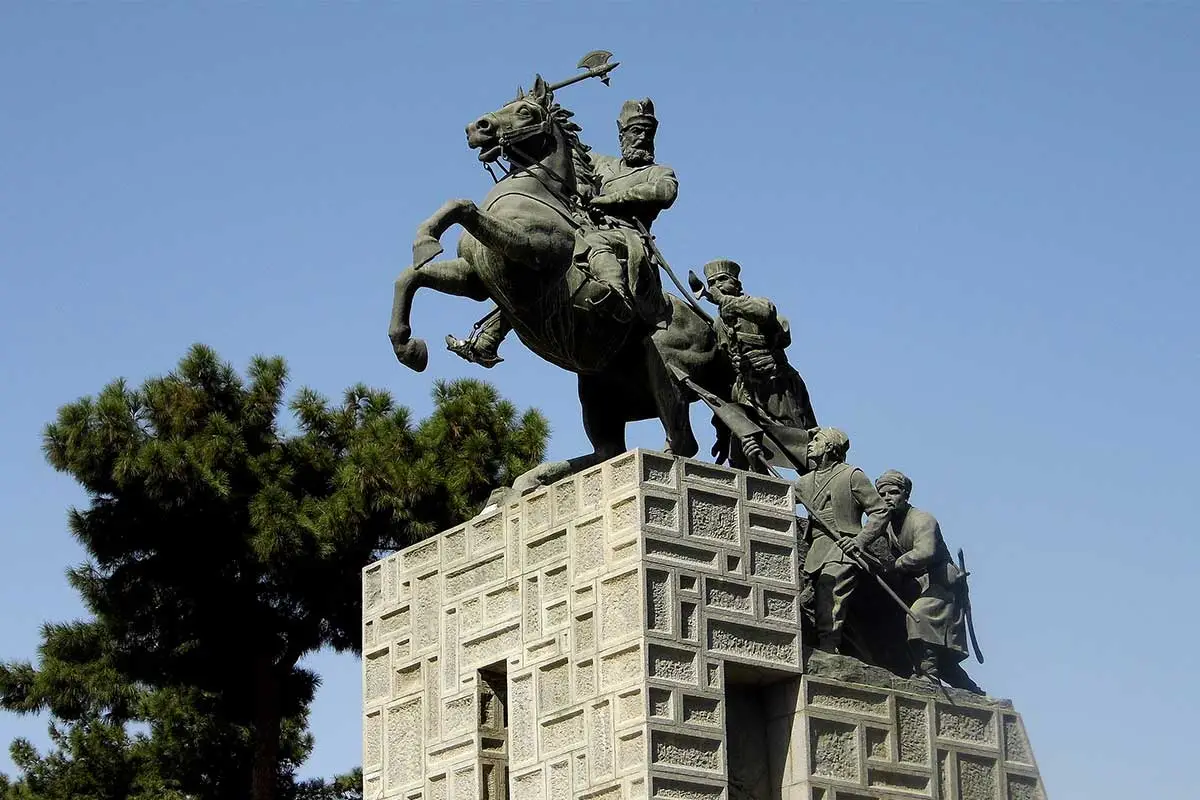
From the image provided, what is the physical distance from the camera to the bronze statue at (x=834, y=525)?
1398 cm

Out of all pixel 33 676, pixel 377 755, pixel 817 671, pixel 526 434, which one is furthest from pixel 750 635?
pixel 33 676

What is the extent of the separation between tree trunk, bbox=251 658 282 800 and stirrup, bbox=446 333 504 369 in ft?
30.4

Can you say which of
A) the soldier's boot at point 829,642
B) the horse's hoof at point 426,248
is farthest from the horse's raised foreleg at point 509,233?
the soldier's boot at point 829,642

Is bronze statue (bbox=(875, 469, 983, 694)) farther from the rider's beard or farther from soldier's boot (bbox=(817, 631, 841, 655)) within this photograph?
the rider's beard

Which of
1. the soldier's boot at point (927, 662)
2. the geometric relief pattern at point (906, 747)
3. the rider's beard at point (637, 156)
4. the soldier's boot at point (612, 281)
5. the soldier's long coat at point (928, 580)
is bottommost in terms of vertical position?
the geometric relief pattern at point (906, 747)

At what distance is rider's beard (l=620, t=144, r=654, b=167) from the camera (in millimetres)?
15305

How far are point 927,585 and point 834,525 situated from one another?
708mm

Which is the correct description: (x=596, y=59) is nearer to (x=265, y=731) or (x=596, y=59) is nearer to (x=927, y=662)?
(x=927, y=662)

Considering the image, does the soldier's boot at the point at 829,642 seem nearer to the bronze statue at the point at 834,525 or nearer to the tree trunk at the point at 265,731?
the bronze statue at the point at 834,525

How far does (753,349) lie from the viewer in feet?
49.0

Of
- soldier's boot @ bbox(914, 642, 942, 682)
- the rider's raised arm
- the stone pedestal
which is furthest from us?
the rider's raised arm

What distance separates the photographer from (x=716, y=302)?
1510cm

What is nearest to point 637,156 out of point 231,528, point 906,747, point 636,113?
point 636,113

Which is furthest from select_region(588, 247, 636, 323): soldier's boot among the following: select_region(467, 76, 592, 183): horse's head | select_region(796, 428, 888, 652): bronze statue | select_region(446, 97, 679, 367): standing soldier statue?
select_region(796, 428, 888, 652): bronze statue
